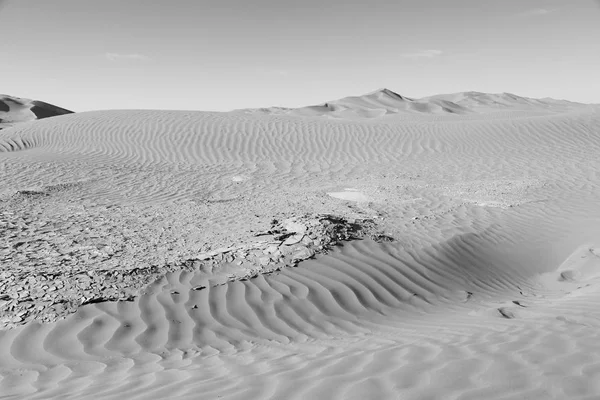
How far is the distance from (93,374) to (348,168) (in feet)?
35.1

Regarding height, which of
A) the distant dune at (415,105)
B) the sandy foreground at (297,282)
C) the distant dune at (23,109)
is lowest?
the sandy foreground at (297,282)

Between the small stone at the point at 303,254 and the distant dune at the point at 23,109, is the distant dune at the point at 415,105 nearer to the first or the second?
the distant dune at the point at 23,109

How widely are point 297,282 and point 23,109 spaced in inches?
2389

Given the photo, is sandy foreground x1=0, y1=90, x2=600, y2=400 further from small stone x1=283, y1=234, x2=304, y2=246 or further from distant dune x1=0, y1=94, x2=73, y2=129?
distant dune x1=0, y1=94, x2=73, y2=129

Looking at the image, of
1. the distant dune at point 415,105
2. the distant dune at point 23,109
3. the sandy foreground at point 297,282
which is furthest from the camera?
the distant dune at point 415,105

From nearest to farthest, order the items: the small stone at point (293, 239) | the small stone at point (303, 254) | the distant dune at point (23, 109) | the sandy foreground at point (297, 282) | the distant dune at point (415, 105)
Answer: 1. the sandy foreground at point (297, 282)
2. the small stone at point (303, 254)
3. the small stone at point (293, 239)
4. the distant dune at point (23, 109)
5. the distant dune at point (415, 105)

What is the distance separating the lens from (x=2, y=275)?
14.7 ft

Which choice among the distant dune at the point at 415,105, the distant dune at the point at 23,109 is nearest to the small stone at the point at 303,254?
the distant dune at the point at 415,105

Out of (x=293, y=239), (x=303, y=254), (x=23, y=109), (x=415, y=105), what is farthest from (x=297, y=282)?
(x=23, y=109)

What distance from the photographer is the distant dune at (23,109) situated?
46.9 m

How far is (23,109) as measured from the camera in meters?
52.0

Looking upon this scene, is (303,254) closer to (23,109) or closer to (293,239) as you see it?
(293,239)

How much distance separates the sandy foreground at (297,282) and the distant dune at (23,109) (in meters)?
43.5

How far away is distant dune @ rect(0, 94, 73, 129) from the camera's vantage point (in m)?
46.9
